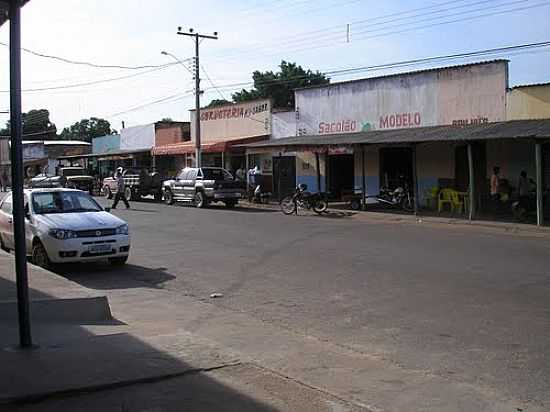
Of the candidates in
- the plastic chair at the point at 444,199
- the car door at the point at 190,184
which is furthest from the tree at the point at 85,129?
the plastic chair at the point at 444,199

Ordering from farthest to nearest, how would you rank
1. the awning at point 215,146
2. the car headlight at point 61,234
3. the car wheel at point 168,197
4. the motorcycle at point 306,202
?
the awning at point 215,146 → the car wheel at point 168,197 → the motorcycle at point 306,202 → the car headlight at point 61,234

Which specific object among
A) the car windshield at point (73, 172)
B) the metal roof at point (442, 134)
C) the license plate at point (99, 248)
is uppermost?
the metal roof at point (442, 134)

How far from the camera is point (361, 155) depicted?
30125mm

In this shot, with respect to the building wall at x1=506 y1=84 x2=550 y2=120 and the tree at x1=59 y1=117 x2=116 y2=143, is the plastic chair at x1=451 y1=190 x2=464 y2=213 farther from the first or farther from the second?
the tree at x1=59 y1=117 x2=116 y2=143

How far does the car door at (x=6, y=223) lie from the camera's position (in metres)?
14.9

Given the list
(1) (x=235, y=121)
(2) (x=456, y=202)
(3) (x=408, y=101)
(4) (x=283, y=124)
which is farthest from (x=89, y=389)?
(1) (x=235, y=121)

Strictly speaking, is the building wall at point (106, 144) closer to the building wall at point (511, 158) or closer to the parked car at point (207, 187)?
the parked car at point (207, 187)

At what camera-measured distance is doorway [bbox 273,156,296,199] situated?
34.9m

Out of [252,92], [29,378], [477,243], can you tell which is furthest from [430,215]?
[252,92]

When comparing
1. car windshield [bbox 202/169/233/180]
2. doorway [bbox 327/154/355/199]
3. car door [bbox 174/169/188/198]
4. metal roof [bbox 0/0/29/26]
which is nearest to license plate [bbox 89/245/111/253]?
metal roof [bbox 0/0/29/26]

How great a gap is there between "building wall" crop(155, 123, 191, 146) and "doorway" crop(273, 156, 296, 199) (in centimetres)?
1208

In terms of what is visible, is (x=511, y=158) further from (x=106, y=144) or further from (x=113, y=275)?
(x=106, y=144)

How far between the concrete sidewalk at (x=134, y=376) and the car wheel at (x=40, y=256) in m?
4.98

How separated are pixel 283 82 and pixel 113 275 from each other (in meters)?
67.6
